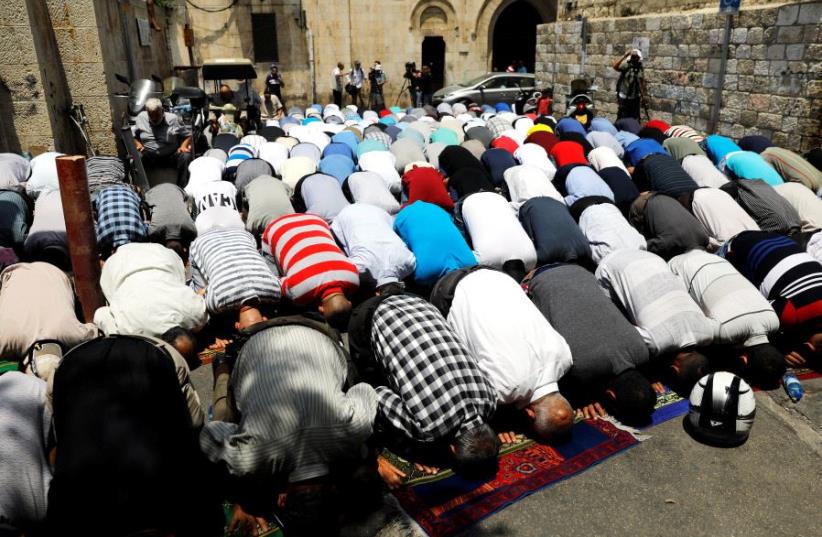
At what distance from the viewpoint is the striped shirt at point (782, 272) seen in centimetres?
422

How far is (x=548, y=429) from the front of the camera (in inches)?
139

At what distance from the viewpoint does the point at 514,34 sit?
20.7m

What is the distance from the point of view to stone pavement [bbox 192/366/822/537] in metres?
3.03

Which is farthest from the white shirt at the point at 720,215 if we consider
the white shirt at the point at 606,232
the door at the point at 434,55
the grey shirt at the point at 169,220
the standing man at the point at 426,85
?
the door at the point at 434,55

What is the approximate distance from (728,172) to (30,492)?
7220 millimetres

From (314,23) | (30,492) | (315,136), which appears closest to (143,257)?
(30,492)

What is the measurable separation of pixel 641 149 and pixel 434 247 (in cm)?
415

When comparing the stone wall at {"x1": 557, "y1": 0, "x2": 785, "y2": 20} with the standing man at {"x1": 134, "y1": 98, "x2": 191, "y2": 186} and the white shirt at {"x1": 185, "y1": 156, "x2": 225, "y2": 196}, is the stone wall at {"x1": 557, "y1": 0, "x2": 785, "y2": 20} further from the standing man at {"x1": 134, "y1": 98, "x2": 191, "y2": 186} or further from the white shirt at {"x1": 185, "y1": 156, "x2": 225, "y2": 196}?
the standing man at {"x1": 134, "y1": 98, "x2": 191, "y2": 186}

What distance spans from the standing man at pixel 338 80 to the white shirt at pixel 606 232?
570 inches

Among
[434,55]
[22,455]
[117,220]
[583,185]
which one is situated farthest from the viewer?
[434,55]

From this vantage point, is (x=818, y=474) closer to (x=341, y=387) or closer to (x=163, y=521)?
(x=341, y=387)

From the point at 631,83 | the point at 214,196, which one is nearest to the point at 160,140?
the point at 214,196

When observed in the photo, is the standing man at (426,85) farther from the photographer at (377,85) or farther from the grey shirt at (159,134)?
the grey shirt at (159,134)

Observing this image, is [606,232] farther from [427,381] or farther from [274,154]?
[274,154]
